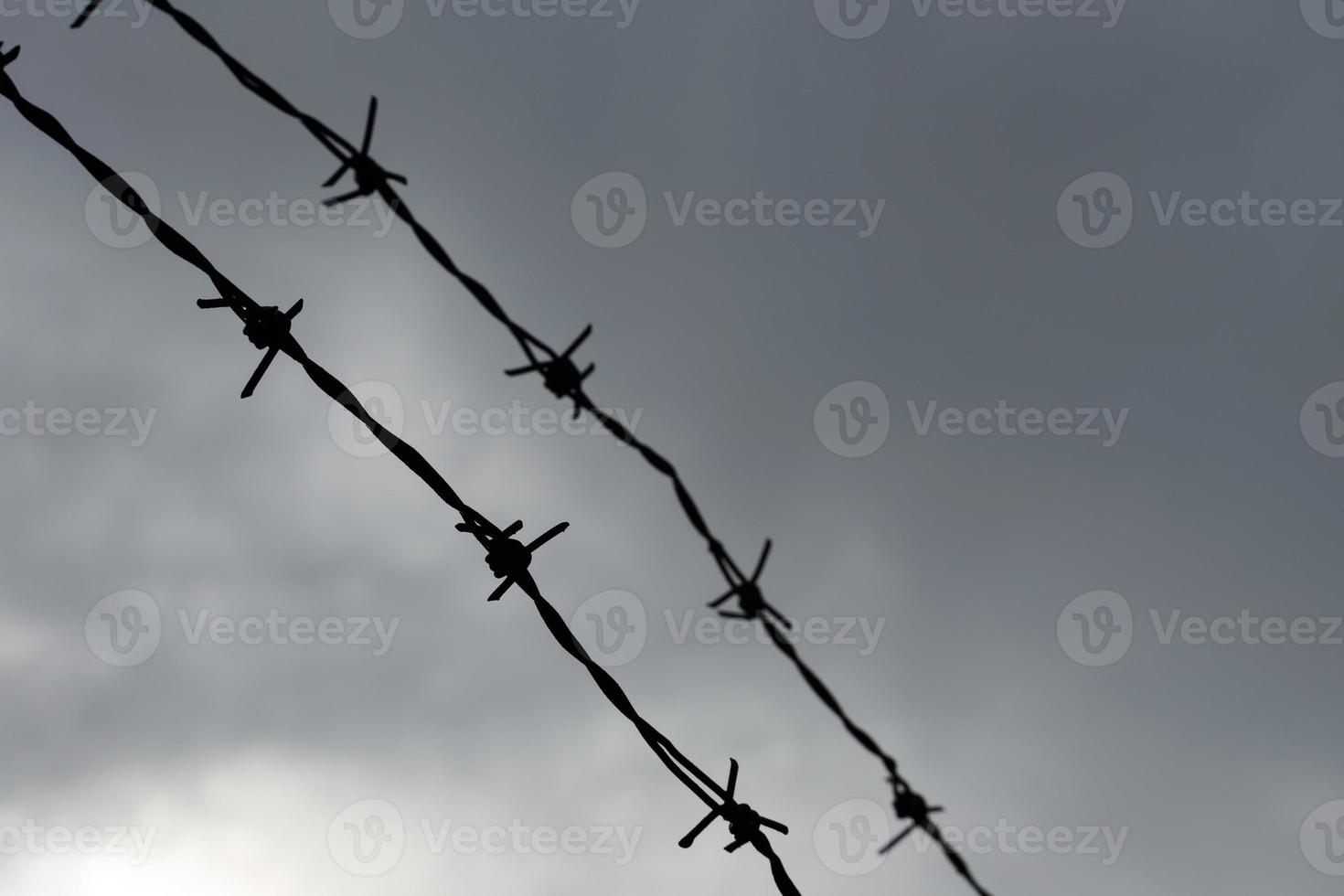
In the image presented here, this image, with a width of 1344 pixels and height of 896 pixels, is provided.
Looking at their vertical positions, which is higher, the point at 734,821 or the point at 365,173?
the point at 365,173

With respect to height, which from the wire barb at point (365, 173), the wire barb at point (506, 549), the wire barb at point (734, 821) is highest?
the wire barb at point (365, 173)

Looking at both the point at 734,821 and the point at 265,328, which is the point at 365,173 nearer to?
the point at 265,328

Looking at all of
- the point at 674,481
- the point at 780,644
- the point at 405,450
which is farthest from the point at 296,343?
the point at 780,644

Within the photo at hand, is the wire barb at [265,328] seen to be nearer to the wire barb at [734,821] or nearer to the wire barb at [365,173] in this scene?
the wire barb at [365,173]

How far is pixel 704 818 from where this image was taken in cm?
380

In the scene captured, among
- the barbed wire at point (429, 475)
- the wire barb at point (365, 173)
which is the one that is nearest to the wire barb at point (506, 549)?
the barbed wire at point (429, 475)

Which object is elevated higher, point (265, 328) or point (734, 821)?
point (265, 328)

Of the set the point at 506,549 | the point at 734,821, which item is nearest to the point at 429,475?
the point at 506,549

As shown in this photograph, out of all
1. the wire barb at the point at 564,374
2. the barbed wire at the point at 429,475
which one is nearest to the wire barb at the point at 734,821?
the barbed wire at the point at 429,475

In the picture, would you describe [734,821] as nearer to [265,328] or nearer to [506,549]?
[506,549]

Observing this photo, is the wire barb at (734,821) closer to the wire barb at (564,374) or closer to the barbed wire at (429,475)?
the barbed wire at (429,475)

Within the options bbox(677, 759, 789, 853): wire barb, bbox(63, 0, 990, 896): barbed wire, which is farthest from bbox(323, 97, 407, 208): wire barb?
bbox(677, 759, 789, 853): wire barb

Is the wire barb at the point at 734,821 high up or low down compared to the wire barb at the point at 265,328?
down

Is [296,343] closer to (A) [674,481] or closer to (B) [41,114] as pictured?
(B) [41,114]
